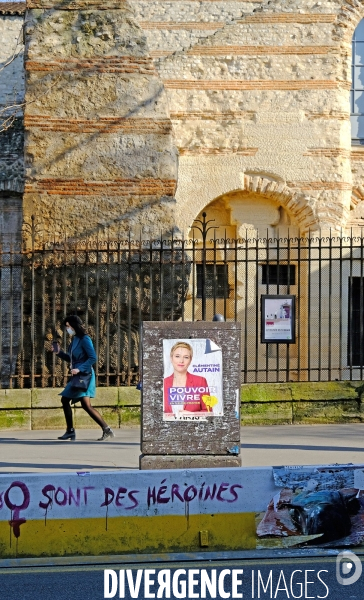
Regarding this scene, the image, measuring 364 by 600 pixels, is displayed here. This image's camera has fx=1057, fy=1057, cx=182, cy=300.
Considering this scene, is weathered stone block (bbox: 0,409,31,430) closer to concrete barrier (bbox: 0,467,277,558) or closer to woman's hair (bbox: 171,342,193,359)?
woman's hair (bbox: 171,342,193,359)

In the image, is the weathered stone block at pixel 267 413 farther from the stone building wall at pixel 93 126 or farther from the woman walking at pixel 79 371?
the stone building wall at pixel 93 126

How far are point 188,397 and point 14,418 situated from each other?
5147 mm

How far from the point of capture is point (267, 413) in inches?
547

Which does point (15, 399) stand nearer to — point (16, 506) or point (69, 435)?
point (69, 435)

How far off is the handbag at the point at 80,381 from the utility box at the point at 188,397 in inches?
121

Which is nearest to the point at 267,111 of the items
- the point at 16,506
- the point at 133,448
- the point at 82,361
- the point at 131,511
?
the point at 82,361

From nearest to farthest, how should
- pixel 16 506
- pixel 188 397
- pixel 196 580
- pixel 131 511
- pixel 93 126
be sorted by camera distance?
pixel 196 580, pixel 16 506, pixel 131 511, pixel 188 397, pixel 93 126

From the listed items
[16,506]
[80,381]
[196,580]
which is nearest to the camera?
[196,580]

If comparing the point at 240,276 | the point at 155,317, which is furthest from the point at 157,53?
the point at 155,317

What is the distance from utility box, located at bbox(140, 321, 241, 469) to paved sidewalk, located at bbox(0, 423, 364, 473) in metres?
1.44

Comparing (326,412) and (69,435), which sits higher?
(326,412)

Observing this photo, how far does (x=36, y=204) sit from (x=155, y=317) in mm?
2408

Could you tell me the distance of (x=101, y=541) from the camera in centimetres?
779

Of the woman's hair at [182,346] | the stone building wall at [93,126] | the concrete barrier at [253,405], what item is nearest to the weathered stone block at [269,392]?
the concrete barrier at [253,405]
